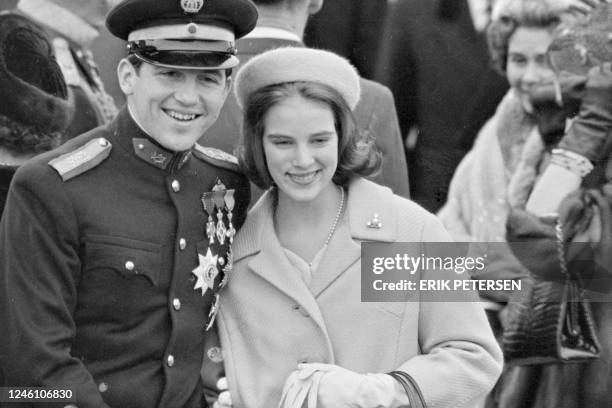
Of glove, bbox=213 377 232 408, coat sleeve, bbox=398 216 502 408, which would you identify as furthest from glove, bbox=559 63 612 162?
glove, bbox=213 377 232 408

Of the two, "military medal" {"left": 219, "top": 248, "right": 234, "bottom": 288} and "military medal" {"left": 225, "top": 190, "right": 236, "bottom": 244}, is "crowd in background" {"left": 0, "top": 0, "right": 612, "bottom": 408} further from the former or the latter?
"military medal" {"left": 219, "top": 248, "right": 234, "bottom": 288}

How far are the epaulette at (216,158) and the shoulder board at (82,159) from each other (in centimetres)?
30

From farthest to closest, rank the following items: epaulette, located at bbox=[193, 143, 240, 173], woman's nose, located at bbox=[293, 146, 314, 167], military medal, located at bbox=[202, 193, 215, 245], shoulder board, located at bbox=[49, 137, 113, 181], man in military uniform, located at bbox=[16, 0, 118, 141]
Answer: man in military uniform, located at bbox=[16, 0, 118, 141] < epaulette, located at bbox=[193, 143, 240, 173] < military medal, located at bbox=[202, 193, 215, 245] < woman's nose, located at bbox=[293, 146, 314, 167] < shoulder board, located at bbox=[49, 137, 113, 181]

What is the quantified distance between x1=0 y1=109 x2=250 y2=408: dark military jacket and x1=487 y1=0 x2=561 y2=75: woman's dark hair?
1.26 meters

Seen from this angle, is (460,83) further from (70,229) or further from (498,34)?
(70,229)

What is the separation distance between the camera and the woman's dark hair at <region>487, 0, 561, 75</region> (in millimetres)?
3449

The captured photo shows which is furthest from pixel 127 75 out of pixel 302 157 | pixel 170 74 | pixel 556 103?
pixel 556 103

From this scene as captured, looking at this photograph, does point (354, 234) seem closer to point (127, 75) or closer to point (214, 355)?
point (214, 355)

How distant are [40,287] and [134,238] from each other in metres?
0.28

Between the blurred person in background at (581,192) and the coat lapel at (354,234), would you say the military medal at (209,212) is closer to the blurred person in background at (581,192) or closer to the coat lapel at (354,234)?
the coat lapel at (354,234)

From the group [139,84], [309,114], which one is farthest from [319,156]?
[139,84]

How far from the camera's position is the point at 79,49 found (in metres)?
3.43

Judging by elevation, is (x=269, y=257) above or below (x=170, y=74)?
below

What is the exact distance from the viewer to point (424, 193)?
11.7 ft
